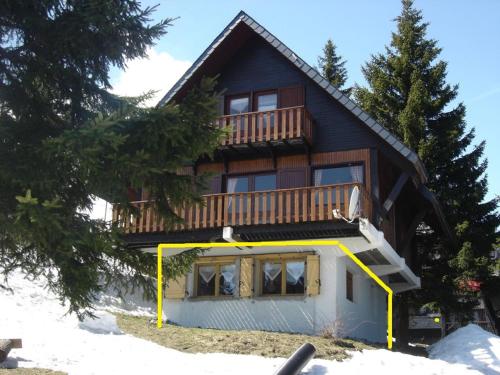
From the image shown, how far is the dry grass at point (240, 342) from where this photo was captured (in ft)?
48.6

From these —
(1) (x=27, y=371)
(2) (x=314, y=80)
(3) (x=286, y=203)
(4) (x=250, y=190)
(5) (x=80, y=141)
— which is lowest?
(1) (x=27, y=371)

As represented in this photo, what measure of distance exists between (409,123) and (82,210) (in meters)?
16.8

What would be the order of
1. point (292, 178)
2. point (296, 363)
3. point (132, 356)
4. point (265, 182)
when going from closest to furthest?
point (296, 363) → point (132, 356) → point (292, 178) → point (265, 182)

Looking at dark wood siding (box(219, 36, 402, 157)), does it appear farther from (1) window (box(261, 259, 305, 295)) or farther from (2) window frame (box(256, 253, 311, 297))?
(1) window (box(261, 259, 305, 295))

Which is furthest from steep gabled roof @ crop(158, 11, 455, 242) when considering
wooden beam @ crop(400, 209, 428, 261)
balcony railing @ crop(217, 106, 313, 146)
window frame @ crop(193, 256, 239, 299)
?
window frame @ crop(193, 256, 239, 299)

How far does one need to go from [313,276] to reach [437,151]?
929cm

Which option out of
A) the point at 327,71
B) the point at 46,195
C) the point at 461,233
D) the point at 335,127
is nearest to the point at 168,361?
the point at 46,195

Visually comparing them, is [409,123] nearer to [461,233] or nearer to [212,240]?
[461,233]

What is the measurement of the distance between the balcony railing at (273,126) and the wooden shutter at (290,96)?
0.99 meters

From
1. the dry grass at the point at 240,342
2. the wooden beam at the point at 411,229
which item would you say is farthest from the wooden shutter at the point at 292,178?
the dry grass at the point at 240,342

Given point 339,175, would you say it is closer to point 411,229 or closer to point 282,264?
point 282,264

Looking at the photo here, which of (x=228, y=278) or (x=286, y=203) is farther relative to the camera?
(x=228, y=278)

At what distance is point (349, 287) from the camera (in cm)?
2003

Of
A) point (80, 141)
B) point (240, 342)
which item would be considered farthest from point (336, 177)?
point (80, 141)
